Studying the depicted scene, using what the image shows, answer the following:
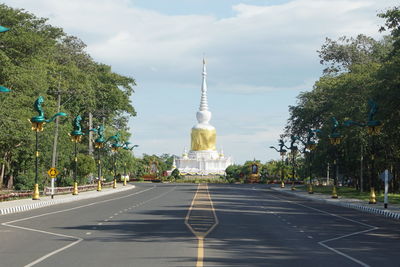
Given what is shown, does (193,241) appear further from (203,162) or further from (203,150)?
(203,150)

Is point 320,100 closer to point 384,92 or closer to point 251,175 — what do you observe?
point 384,92

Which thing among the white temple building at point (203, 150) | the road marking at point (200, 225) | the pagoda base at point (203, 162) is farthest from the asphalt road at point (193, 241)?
the pagoda base at point (203, 162)

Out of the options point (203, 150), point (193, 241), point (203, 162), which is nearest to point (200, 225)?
point (193, 241)

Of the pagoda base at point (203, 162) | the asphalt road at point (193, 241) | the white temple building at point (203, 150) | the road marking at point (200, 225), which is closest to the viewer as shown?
the asphalt road at point (193, 241)

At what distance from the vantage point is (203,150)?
527 feet

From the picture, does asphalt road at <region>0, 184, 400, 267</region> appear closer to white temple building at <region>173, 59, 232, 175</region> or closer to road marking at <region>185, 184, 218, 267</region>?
road marking at <region>185, 184, 218, 267</region>

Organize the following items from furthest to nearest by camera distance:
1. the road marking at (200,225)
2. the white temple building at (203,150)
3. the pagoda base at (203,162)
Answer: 1. the pagoda base at (203,162)
2. the white temple building at (203,150)
3. the road marking at (200,225)

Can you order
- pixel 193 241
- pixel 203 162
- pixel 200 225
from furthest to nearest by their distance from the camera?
pixel 203 162
pixel 200 225
pixel 193 241

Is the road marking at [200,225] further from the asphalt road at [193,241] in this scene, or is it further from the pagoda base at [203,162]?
the pagoda base at [203,162]

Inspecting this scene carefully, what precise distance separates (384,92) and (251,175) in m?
89.1

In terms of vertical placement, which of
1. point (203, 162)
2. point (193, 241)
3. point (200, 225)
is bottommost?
point (193, 241)

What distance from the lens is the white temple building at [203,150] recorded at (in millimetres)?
158000

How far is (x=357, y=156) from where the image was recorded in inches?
2854

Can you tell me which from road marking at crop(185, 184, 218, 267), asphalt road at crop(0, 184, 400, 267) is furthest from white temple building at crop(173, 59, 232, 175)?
asphalt road at crop(0, 184, 400, 267)
